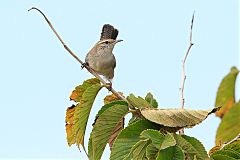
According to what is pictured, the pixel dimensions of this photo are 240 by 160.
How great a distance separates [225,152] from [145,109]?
1.33 feet

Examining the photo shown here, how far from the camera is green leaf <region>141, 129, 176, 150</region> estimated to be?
2.48m

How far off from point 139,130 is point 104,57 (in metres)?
4.82

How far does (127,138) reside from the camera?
2.64 m

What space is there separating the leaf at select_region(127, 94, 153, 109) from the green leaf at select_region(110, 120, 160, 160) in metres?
0.14

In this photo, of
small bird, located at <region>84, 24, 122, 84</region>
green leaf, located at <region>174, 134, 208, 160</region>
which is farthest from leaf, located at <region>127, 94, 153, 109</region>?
small bird, located at <region>84, 24, 122, 84</region>

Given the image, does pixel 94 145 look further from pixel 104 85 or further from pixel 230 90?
pixel 230 90

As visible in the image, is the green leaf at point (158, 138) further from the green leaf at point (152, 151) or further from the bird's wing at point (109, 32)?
the bird's wing at point (109, 32)

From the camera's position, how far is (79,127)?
295 centimetres

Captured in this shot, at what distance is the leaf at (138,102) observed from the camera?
2818 millimetres

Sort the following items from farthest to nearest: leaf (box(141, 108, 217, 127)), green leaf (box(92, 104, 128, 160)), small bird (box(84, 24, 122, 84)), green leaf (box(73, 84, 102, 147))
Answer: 1. small bird (box(84, 24, 122, 84))
2. green leaf (box(73, 84, 102, 147))
3. green leaf (box(92, 104, 128, 160))
4. leaf (box(141, 108, 217, 127))

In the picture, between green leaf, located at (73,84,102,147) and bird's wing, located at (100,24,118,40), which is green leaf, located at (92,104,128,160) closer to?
green leaf, located at (73,84,102,147)

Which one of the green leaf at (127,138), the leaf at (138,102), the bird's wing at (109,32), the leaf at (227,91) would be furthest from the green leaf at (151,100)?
the bird's wing at (109,32)

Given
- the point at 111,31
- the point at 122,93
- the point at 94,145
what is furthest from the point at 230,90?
the point at 94,145

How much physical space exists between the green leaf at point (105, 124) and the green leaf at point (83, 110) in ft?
0.41
